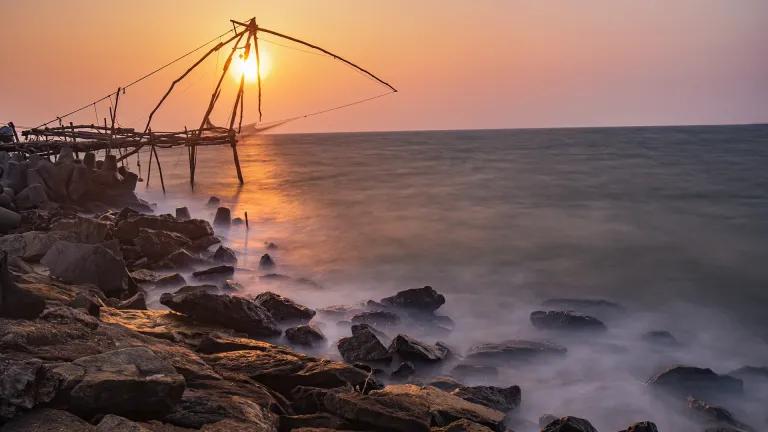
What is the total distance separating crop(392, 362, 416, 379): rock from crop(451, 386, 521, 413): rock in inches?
44.6

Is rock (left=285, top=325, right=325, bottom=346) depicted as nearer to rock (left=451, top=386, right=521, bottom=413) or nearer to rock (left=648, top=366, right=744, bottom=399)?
rock (left=451, top=386, right=521, bottom=413)

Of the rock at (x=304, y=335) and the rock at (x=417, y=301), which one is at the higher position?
the rock at (x=304, y=335)

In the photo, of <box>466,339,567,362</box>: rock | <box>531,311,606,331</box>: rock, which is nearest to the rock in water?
<box>466,339,567,362</box>: rock

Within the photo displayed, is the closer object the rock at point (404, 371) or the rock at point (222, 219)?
the rock at point (404, 371)

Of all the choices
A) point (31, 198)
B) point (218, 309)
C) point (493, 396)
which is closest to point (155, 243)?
point (31, 198)

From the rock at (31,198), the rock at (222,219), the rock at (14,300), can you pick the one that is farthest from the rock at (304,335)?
the rock at (222,219)

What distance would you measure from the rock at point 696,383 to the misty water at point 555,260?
227 mm

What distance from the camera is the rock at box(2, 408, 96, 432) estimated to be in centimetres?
358

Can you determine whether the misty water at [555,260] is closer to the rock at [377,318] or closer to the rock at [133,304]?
the rock at [377,318]

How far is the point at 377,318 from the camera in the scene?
10.7 m

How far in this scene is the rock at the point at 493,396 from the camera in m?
6.84

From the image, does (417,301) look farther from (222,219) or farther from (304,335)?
(222,219)

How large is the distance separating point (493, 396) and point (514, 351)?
2.45 meters

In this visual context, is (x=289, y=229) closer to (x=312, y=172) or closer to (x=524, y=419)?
(x=524, y=419)
